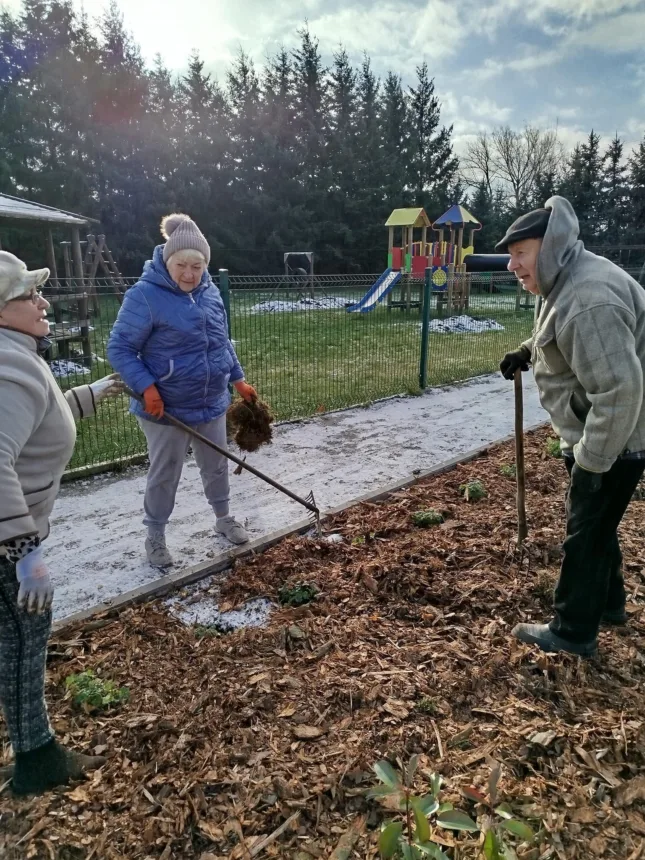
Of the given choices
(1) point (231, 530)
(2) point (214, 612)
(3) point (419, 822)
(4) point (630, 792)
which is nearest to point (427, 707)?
(4) point (630, 792)

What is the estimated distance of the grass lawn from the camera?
6333 mm

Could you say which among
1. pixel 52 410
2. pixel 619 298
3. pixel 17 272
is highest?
pixel 17 272

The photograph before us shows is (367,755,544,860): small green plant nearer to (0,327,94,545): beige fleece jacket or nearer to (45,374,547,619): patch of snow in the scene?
(0,327,94,545): beige fleece jacket

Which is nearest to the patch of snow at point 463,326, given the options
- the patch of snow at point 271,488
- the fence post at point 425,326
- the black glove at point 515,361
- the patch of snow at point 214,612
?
the fence post at point 425,326

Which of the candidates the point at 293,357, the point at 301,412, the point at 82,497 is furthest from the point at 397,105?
the point at 82,497

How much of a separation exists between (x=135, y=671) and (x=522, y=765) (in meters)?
1.69

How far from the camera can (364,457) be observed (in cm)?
583

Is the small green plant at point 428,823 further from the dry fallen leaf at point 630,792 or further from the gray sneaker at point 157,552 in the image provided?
the gray sneaker at point 157,552

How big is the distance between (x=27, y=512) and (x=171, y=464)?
1869 millimetres

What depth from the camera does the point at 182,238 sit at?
3.30 meters

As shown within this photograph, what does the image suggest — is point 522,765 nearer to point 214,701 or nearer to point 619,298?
point 214,701

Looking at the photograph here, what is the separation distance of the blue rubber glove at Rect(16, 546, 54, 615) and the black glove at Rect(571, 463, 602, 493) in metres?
2.04

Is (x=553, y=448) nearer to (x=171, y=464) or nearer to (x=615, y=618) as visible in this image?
(x=615, y=618)

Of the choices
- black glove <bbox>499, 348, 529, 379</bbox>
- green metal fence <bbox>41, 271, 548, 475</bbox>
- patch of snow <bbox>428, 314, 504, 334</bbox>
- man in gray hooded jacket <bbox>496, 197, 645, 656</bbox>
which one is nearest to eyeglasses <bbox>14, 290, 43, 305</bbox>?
man in gray hooded jacket <bbox>496, 197, 645, 656</bbox>
